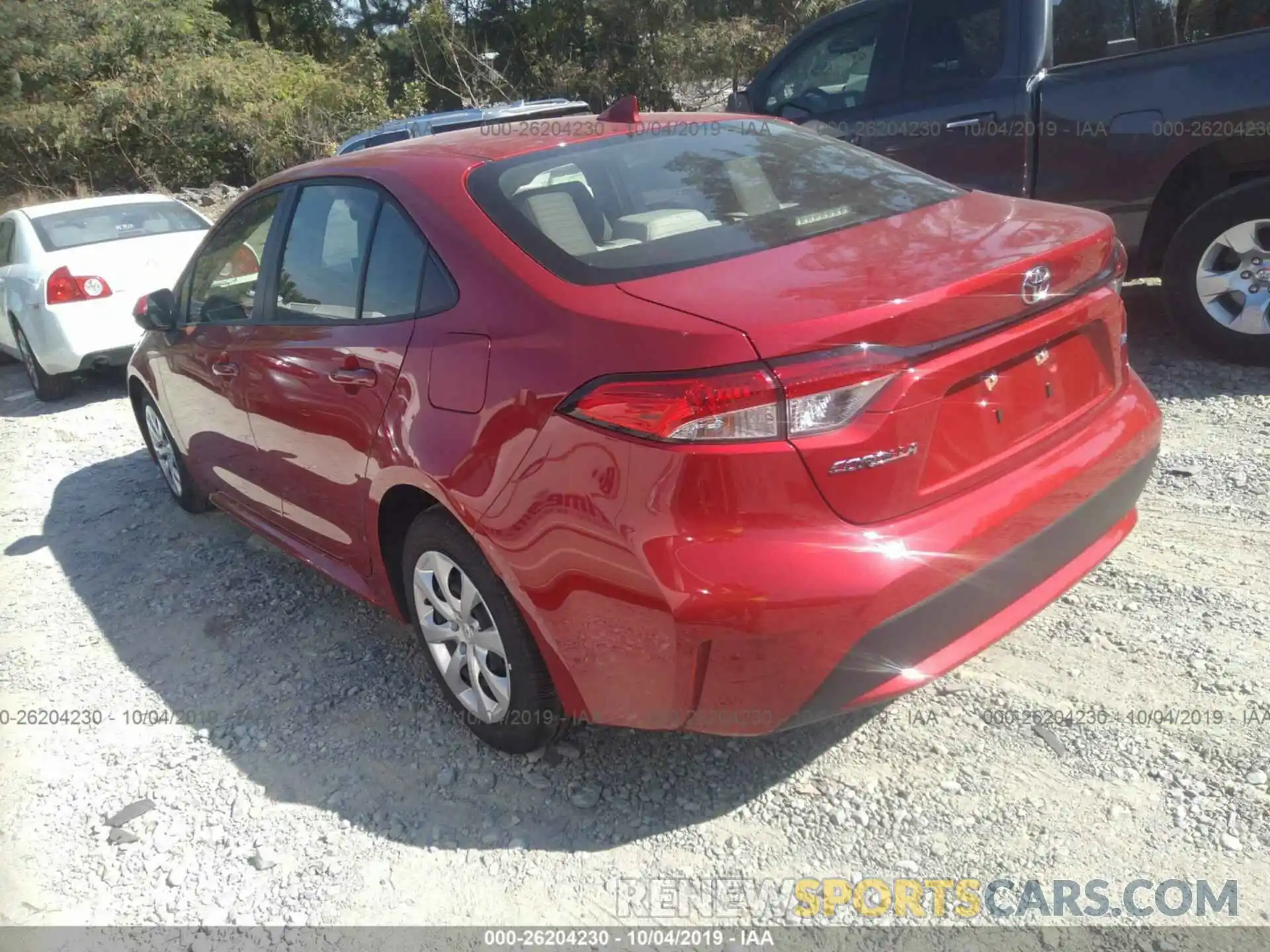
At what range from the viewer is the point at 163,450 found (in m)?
5.14

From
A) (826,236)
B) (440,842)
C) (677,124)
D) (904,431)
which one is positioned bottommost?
(440,842)

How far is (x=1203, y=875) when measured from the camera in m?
2.25

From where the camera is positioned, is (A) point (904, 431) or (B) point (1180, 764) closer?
(A) point (904, 431)

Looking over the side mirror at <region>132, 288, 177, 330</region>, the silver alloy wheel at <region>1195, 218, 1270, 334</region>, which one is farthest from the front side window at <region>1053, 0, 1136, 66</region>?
the side mirror at <region>132, 288, 177, 330</region>

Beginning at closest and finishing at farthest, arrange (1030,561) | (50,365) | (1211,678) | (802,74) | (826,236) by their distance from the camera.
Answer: (1030,561) → (826,236) → (1211,678) → (802,74) → (50,365)

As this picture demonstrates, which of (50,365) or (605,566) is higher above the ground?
(605,566)

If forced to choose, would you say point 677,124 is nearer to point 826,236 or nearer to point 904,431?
point 826,236

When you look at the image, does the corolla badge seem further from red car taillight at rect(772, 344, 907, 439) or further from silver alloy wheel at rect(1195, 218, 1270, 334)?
silver alloy wheel at rect(1195, 218, 1270, 334)

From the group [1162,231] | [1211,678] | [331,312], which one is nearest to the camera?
[1211,678]

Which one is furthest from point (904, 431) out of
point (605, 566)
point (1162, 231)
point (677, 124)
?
point (1162, 231)

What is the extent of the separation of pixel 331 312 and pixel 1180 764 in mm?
2656

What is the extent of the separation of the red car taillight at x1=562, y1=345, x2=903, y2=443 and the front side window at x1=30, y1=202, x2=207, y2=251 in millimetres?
7074

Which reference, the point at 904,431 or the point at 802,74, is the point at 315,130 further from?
the point at 904,431

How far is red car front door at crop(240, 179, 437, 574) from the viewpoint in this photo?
2.91 m
